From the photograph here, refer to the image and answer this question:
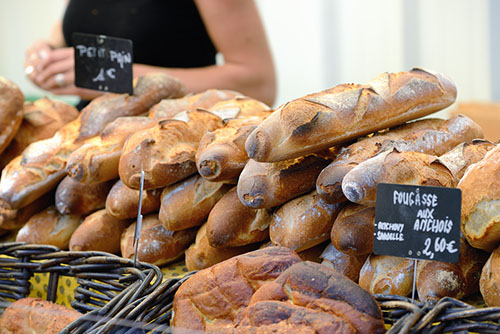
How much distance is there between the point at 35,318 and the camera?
1.11 metres

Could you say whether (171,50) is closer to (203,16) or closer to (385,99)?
(203,16)

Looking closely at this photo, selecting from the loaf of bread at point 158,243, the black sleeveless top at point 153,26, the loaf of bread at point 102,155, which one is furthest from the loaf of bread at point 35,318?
the black sleeveless top at point 153,26

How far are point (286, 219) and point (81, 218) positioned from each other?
656 mm

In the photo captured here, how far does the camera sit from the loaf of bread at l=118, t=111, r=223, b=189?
1.28 metres

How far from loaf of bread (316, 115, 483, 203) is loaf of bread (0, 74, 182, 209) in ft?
2.28

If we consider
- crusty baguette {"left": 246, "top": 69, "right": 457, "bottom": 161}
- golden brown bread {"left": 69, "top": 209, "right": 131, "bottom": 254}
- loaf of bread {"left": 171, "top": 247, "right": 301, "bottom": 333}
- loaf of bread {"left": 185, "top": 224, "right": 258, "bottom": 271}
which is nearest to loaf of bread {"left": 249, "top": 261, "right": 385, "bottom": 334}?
loaf of bread {"left": 171, "top": 247, "right": 301, "bottom": 333}

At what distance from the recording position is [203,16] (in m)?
2.05

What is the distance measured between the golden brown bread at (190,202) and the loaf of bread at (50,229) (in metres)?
0.34

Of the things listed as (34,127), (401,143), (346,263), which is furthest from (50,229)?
(401,143)

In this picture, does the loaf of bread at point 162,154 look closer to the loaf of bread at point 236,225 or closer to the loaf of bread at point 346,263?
the loaf of bread at point 236,225

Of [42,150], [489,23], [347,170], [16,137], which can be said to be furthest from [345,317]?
[489,23]

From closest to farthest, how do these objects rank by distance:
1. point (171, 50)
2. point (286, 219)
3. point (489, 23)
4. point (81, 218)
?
point (286, 219)
point (81, 218)
point (171, 50)
point (489, 23)

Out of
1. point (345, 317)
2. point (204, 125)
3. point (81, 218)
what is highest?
point (204, 125)

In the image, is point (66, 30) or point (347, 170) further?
point (66, 30)
